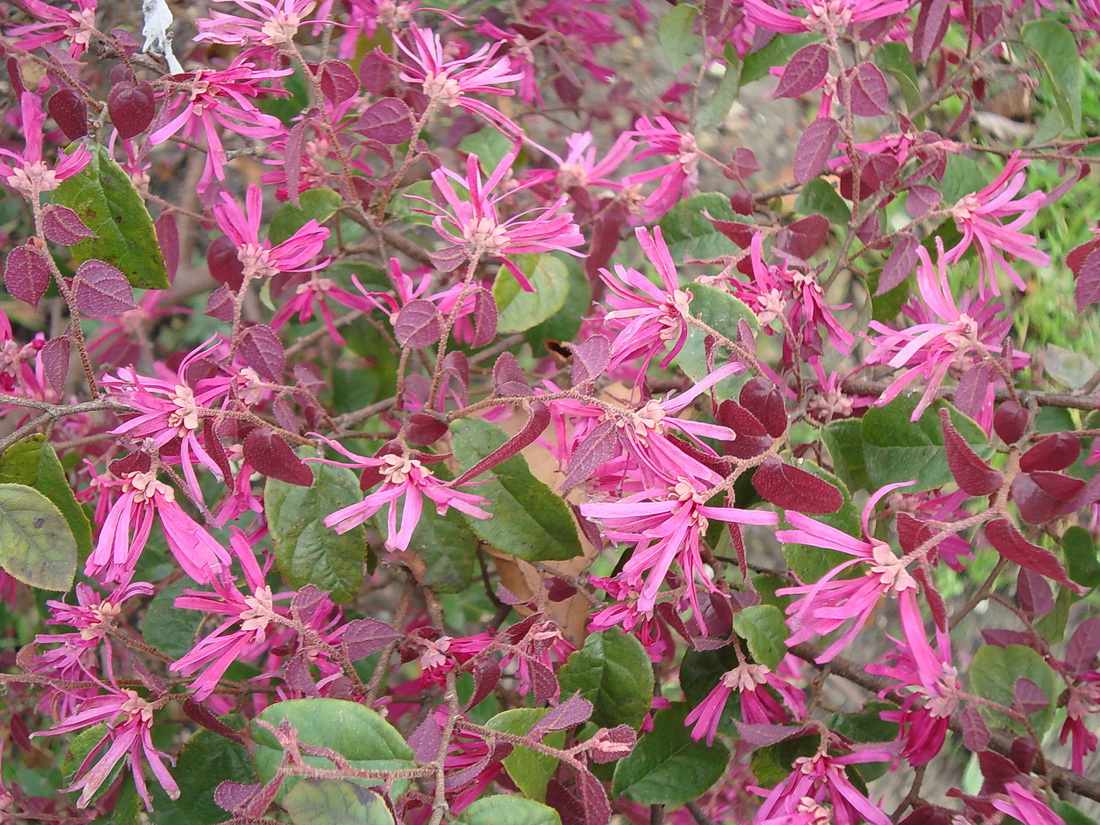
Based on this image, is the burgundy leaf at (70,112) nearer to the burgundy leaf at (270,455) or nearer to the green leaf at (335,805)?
the burgundy leaf at (270,455)

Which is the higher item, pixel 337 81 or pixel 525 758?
pixel 337 81

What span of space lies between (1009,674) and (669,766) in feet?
1.12

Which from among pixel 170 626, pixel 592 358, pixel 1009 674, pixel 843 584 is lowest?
pixel 170 626

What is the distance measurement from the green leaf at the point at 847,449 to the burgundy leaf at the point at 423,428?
347mm

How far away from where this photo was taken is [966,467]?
0.61 m

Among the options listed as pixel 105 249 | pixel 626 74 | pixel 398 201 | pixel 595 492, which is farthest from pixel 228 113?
pixel 626 74

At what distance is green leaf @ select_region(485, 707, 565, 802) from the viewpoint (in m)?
0.63

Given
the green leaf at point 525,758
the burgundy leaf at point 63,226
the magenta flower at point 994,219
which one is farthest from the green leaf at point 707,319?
the burgundy leaf at point 63,226

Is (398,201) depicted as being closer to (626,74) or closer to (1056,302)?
(626,74)

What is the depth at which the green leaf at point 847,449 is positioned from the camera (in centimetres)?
78

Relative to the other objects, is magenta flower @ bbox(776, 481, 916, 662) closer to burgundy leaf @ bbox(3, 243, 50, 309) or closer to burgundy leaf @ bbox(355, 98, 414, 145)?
burgundy leaf @ bbox(355, 98, 414, 145)

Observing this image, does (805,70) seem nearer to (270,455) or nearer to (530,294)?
(530,294)

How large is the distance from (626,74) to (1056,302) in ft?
3.47

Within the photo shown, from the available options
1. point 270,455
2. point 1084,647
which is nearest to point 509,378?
point 270,455
